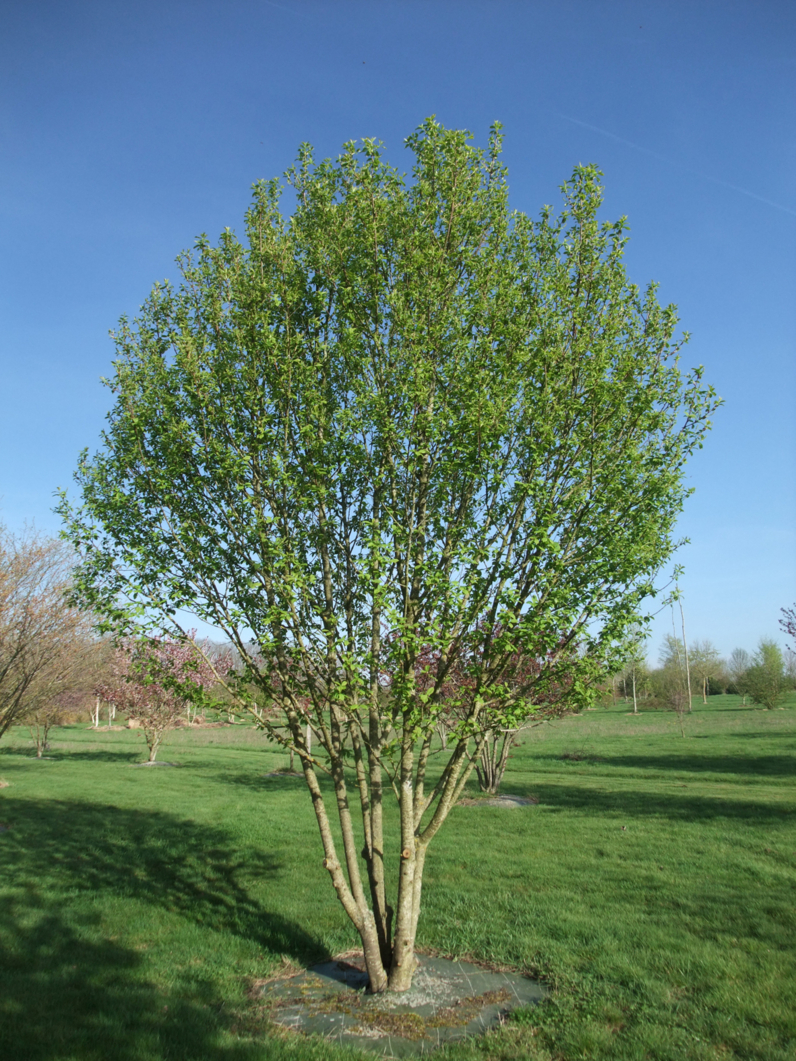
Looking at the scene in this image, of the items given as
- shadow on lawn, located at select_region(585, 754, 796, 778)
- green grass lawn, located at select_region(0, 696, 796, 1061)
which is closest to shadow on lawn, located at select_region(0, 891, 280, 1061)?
green grass lawn, located at select_region(0, 696, 796, 1061)

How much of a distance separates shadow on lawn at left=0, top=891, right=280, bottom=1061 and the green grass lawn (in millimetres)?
28

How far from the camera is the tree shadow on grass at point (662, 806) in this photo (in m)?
16.0

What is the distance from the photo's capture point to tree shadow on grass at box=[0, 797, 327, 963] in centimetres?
936

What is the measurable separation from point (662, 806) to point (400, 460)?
1501 cm

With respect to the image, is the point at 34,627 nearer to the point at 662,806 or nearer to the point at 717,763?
the point at 662,806

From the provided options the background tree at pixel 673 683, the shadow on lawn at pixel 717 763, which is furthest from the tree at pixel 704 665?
the shadow on lawn at pixel 717 763

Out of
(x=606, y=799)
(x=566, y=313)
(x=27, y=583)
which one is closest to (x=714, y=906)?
(x=566, y=313)

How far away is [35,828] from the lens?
15266mm

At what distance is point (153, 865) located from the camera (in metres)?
12.4

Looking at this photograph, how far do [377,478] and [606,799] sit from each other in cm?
1565

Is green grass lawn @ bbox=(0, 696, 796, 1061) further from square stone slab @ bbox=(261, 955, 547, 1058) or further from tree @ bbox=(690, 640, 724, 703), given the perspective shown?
tree @ bbox=(690, 640, 724, 703)

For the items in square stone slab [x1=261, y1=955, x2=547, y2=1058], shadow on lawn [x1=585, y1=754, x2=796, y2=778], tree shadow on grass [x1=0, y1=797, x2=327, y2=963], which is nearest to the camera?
square stone slab [x1=261, y1=955, x2=547, y2=1058]

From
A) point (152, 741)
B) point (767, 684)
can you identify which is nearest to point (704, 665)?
point (767, 684)

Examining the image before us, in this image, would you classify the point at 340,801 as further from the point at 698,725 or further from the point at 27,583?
the point at 698,725
